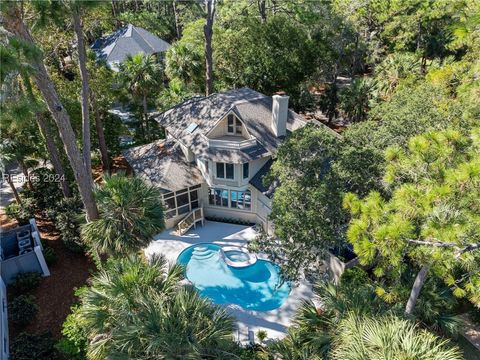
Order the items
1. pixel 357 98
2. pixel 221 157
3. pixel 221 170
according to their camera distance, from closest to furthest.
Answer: pixel 221 157, pixel 221 170, pixel 357 98

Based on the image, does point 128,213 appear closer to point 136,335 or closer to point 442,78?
point 136,335

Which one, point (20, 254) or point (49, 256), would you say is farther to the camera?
point (49, 256)

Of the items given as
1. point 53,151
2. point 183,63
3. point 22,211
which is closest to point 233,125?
point 183,63

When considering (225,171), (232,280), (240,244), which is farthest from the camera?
(225,171)

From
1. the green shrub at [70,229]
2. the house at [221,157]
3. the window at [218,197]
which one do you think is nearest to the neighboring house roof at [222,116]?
the house at [221,157]

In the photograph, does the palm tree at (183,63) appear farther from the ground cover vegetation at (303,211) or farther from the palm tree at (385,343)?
the palm tree at (385,343)

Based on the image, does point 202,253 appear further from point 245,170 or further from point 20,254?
point 20,254
